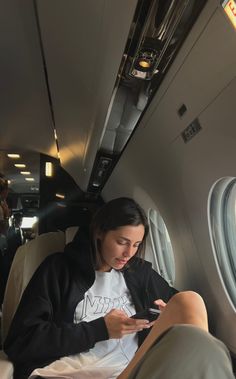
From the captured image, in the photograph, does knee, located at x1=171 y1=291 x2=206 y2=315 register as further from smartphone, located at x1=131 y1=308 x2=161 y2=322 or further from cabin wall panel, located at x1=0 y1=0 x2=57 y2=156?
cabin wall panel, located at x1=0 y1=0 x2=57 y2=156

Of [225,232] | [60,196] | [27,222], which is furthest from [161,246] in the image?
[27,222]

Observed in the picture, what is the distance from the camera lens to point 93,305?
179 centimetres

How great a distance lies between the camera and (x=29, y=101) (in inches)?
115

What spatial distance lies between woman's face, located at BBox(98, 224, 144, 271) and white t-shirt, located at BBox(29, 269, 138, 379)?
0.15 metres

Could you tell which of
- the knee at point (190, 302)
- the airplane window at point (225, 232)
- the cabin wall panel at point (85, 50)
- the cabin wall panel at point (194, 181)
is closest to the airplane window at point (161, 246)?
the cabin wall panel at point (194, 181)

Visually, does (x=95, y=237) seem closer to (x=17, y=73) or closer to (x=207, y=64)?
(x=207, y=64)

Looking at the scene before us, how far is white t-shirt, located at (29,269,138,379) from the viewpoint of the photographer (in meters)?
1.54

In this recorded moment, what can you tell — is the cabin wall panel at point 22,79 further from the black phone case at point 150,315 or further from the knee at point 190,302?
the black phone case at point 150,315

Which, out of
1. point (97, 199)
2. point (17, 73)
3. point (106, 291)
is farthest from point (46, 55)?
point (97, 199)

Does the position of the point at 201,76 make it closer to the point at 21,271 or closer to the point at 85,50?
the point at 85,50

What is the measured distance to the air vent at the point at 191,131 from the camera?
1475 millimetres

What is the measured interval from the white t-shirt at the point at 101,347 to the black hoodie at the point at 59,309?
4 centimetres

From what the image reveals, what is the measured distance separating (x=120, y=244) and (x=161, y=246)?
185cm

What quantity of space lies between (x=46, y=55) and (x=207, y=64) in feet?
2.93
